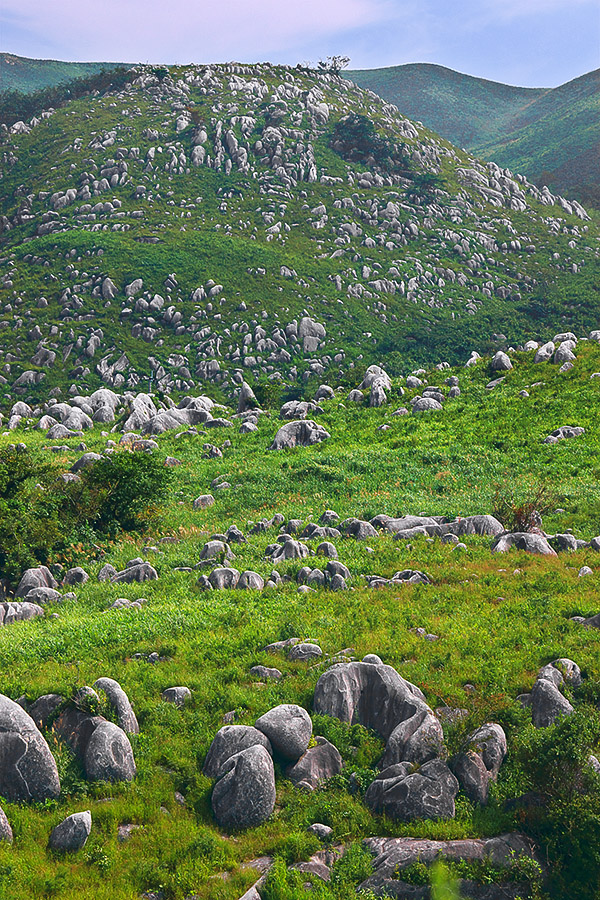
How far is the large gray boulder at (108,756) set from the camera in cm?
1201

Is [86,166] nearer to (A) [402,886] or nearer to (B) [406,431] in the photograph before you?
(B) [406,431]

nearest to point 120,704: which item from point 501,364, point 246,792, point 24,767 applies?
point 24,767

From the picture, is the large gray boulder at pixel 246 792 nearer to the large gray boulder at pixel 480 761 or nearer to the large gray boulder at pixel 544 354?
the large gray boulder at pixel 480 761

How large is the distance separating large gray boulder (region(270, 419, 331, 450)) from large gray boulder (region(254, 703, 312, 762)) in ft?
93.7

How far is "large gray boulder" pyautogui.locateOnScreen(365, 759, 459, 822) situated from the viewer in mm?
11125

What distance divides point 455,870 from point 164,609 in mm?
11303

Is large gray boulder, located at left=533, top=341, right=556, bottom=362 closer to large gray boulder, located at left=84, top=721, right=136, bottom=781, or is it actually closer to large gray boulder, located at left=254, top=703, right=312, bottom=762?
large gray boulder, located at left=254, top=703, right=312, bottom=762

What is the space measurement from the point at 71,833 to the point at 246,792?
10.4 feet

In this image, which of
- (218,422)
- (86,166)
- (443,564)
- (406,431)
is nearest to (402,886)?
(443,564)

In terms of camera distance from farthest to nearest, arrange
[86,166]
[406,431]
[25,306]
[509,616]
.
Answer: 1. [86,166]
2. [25,306]
3. [406,431]
4. [509,616]

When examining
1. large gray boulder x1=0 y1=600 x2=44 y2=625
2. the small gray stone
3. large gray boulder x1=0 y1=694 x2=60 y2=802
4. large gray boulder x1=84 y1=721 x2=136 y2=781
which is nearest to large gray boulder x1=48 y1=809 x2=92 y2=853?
large gray boulder x1=0 y1=694 x2=60 y2=802

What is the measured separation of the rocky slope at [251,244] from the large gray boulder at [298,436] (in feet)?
99.3

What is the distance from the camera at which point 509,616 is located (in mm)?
17828

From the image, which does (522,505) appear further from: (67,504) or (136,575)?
(67,504)
